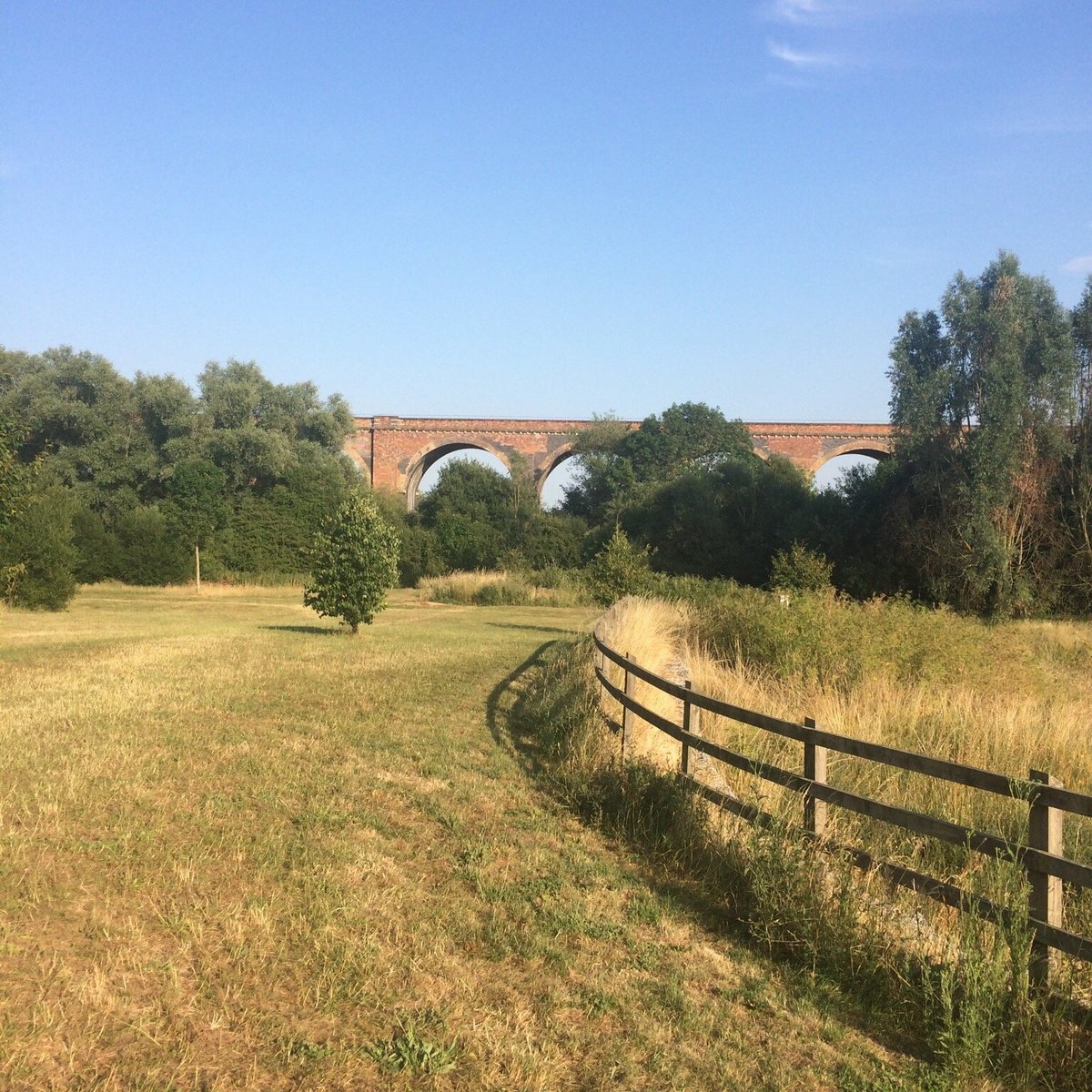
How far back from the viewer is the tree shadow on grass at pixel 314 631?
22562mm

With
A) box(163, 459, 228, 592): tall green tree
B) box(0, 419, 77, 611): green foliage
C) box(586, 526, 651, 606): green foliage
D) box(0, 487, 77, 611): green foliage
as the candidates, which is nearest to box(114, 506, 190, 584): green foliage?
box(163, 459, 228, 592): tall green tree

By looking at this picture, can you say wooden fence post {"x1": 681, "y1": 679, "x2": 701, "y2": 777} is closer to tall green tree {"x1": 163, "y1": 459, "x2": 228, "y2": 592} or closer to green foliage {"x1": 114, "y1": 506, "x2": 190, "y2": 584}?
green foliage {"x1": 114, "y1": 506, "x2": 190, "y2": 584}

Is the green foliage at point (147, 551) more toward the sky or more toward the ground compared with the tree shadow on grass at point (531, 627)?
more toward the sky

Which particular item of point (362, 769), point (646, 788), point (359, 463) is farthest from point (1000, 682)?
point (359, 463)

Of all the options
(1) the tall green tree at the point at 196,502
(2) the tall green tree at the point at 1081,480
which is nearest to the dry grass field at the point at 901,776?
(2) the tall green tree at the point at 1081,480

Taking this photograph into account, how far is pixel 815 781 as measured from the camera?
519 cm

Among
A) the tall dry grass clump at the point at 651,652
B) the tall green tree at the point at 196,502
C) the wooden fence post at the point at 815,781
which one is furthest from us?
the tall green tree at the point at 196,502

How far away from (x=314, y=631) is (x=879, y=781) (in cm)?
1767

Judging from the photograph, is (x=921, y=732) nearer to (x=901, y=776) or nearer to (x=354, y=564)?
(x=901, y=776)

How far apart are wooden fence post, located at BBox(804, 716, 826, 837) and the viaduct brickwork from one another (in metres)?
60.5

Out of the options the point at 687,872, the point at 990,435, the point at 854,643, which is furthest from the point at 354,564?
the point at 990,435

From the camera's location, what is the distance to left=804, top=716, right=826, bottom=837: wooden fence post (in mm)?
5100

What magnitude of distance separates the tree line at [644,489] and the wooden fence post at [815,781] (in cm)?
1714

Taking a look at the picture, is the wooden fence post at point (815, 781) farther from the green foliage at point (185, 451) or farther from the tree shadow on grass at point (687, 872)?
the green foliage at point (185, 451)
